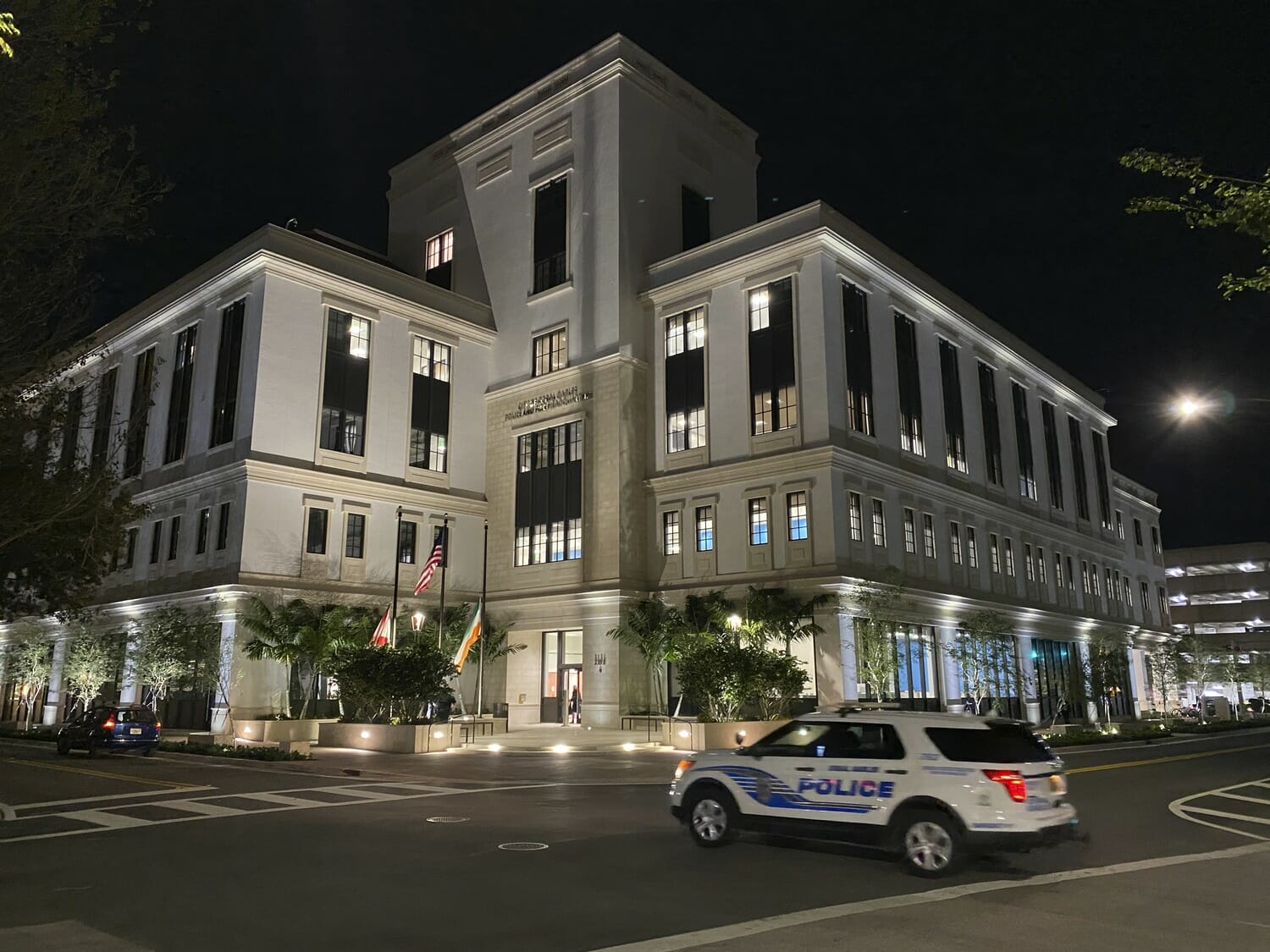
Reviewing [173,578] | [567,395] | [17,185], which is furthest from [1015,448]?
[17,185]

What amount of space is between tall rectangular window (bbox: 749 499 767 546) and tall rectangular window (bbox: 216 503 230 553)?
908 inches

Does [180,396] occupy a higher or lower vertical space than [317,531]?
higher

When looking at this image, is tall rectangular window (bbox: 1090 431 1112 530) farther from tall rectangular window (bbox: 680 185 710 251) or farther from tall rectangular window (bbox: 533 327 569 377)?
tall rectangular window (bbox: 533 327 569 377)

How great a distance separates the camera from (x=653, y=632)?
43.5m

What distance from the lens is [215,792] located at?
20609 millimetres

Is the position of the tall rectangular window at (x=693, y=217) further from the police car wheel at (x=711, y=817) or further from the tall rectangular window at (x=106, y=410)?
the police car wheel at (x=711, y=817)

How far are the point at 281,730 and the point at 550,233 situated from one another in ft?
95.6

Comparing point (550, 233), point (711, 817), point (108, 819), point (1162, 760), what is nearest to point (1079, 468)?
point (550, 233)

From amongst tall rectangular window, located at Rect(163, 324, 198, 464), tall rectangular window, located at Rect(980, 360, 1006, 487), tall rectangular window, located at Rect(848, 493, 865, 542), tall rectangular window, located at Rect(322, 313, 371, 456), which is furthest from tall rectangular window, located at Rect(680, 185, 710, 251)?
tall rectangular window, located at Rect(163, 324, 198, 464)

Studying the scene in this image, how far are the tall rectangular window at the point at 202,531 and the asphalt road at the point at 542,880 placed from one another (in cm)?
2712

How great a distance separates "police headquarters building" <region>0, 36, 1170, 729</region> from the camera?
43219 millimetres

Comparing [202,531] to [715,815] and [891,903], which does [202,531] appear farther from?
[891,903]

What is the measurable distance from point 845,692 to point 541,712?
16.2 m

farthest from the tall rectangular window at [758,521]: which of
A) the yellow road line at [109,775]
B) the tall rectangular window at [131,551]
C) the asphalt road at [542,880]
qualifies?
the tall rectangular window at [131,551]
